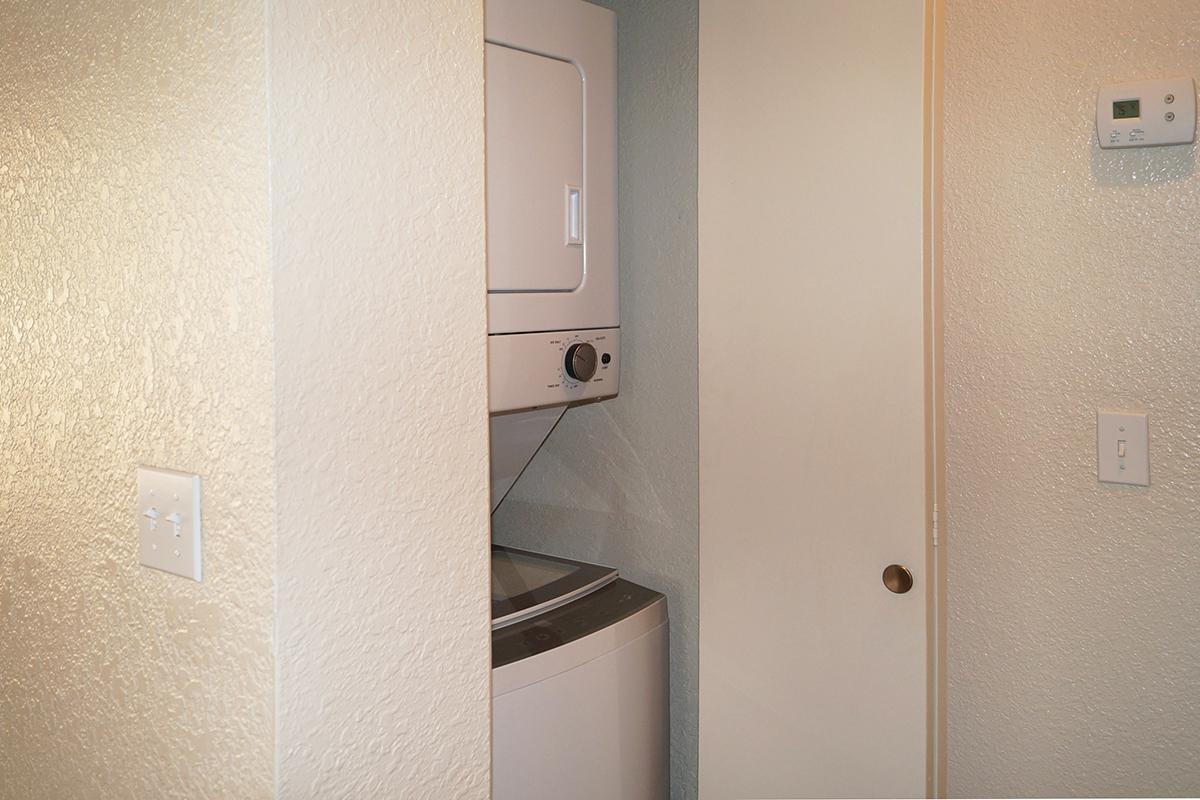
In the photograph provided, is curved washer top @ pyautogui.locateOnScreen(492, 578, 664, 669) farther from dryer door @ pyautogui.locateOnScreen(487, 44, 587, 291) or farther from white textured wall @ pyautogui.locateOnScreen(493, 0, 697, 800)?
dryer door @ pyautogui.locateOnScreen(487, 44, 587, 291)

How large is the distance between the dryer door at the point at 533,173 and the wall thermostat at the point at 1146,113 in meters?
0.81

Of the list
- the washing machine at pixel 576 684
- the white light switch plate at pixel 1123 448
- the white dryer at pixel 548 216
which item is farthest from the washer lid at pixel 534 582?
the white light switch plate at pixel 1123 448

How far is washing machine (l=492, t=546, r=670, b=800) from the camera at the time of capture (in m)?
1.48

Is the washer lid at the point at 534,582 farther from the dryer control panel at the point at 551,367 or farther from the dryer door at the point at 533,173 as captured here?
the dryer door at the point at 533,173

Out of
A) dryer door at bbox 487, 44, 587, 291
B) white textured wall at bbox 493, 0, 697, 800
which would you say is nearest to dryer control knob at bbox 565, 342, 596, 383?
dryer door at bbox 487, 44, 587, 291

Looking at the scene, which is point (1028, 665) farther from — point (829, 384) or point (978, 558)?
point (829, 384)

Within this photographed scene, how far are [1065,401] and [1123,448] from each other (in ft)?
0.35

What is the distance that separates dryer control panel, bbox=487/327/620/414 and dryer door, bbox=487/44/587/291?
9cm

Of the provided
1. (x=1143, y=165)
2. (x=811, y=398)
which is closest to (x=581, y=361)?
(x=811, y=398)

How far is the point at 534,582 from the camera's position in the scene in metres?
1.78

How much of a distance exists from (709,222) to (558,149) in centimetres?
31

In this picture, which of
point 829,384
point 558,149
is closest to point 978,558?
point 829,384

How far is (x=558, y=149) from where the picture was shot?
1603 millimetres

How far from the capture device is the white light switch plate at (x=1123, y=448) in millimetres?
1465
